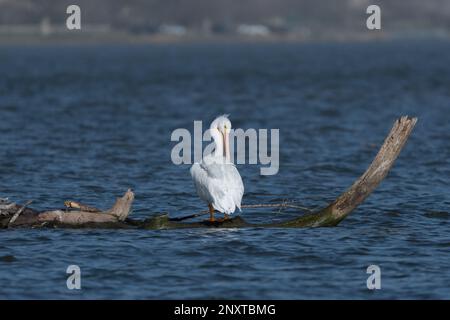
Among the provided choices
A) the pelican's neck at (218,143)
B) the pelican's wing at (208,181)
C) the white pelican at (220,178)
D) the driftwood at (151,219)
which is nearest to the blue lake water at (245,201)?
the driftwood at (151,219)

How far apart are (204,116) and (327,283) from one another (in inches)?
1123

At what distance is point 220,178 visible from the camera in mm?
17016

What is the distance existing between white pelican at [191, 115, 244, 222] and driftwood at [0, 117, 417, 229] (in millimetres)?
457

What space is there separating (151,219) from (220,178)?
1.34m

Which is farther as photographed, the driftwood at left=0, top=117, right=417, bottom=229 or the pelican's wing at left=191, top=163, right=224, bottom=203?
the pelican's wing at left=191, top=163, right=224, bottom=203

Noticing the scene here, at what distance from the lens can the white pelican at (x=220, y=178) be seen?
17.0 m

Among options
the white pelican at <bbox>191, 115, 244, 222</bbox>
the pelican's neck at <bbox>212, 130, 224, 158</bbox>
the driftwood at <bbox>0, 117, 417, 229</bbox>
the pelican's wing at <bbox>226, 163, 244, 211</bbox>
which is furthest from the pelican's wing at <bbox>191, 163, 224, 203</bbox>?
the driftwood at <bbox>0, 117, 417, 229</bbox>

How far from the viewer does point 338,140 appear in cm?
3164

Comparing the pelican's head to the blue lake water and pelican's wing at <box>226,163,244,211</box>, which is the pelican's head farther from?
the blue lake water

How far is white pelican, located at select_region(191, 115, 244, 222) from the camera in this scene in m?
17.0

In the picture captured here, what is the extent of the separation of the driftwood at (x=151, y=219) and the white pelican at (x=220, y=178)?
46cm
